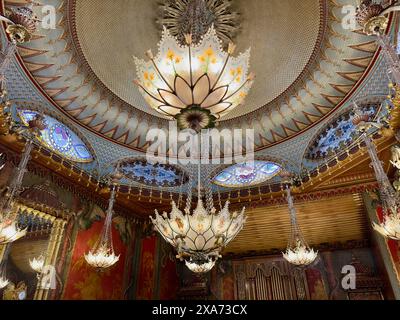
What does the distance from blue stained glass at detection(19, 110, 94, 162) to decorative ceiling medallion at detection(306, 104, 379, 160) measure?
9040 mm

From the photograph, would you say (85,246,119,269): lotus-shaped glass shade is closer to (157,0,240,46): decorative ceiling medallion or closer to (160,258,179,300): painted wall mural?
(160,258,179,300): painted wall mural

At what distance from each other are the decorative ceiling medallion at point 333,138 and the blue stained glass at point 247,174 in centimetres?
160

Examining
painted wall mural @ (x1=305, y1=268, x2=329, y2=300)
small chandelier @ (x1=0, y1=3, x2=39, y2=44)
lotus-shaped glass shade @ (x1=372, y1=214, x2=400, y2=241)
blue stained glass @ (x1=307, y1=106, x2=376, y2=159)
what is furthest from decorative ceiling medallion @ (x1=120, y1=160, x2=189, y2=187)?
lotus-shaped glass shade @ (x1=372, y1=214, x2=400, y2=241)

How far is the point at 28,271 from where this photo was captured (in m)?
11.1

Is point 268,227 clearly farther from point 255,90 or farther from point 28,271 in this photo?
point 28,271

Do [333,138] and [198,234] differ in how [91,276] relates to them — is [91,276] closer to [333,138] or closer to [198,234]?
[198,234]

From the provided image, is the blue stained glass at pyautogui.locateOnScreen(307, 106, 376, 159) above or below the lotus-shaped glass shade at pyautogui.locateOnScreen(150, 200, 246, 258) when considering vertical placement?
above

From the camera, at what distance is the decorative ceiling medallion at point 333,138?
33.2 ft

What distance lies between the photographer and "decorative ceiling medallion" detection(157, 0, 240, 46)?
888 centimetres

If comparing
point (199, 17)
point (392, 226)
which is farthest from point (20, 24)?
point (392, 226)

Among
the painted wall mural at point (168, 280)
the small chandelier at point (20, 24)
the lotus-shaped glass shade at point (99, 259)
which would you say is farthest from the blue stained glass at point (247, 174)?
the small chandelier at point (20, 24)

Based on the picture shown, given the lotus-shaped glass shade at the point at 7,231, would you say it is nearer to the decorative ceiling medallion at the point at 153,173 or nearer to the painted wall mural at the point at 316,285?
the decorative ceiling medallion at the point at 153,173

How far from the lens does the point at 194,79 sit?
15.8ft
